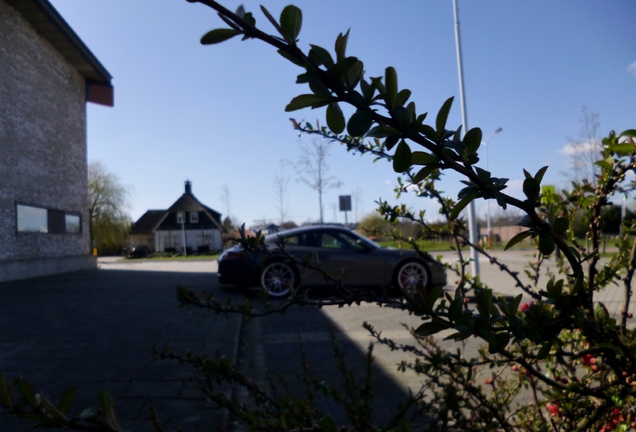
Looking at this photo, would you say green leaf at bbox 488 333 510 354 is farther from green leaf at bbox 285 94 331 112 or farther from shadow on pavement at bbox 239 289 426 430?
shadow on pavement at bbox 239 289 426 430

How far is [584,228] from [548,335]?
1.14m

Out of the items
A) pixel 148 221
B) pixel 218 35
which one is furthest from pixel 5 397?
pixel 148 221

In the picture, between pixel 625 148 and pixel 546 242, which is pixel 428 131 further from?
Answer: pixel 625 148

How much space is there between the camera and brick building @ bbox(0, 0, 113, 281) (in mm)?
14961

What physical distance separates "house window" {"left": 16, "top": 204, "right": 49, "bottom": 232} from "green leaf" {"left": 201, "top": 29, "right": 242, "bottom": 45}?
16.5 metres

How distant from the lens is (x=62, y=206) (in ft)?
62.8

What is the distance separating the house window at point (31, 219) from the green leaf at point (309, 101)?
651 inches

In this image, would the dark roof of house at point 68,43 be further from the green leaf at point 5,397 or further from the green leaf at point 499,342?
the green leaf at point 499,342

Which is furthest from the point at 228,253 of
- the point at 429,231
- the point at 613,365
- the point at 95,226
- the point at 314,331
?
the point at 95,226

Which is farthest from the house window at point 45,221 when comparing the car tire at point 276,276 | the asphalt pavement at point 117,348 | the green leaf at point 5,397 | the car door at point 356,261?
the green leaf at point 5,397

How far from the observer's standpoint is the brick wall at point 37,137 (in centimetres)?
1490

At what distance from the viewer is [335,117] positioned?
949 mm

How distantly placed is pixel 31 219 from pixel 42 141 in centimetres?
244

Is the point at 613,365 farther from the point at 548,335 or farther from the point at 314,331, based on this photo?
the point at 314,331
